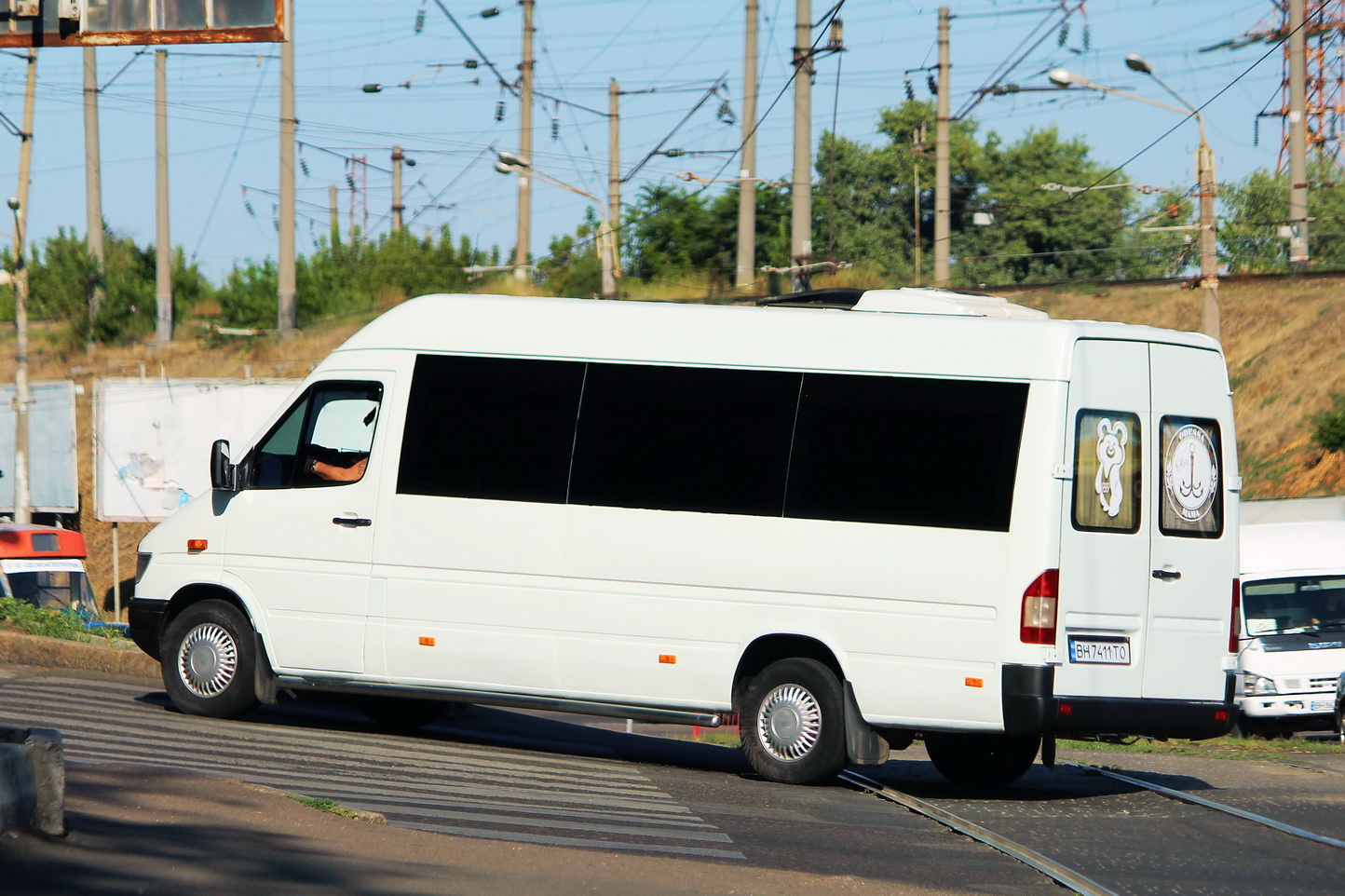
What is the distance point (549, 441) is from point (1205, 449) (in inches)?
165

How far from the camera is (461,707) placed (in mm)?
14992

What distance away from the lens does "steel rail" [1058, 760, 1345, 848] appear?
898 centimetres

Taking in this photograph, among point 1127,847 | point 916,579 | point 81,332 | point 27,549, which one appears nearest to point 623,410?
point 916,579

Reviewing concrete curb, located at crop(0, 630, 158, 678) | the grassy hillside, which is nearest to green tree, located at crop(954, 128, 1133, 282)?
the grassy hillside

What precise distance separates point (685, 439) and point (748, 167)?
27745 mm

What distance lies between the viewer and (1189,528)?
34.2ft

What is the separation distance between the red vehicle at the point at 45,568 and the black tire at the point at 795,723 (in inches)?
726

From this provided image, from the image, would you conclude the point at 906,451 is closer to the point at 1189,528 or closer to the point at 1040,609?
the point at 1040,609

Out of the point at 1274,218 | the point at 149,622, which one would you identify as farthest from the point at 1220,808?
the point at 1274,218

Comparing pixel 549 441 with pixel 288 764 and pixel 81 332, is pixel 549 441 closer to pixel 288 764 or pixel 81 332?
pixel 288 764

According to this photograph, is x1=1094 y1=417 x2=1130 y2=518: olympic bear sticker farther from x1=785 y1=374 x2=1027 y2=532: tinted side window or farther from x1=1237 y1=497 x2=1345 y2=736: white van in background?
x1=1237 y1=497 x2=1345 y2=736: white van in background

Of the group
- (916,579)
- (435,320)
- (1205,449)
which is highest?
(435,320)

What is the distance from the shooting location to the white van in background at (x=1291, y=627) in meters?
18.5

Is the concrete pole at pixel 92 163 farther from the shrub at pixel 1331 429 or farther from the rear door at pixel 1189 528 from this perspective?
the rear door at pixel 1189 528
